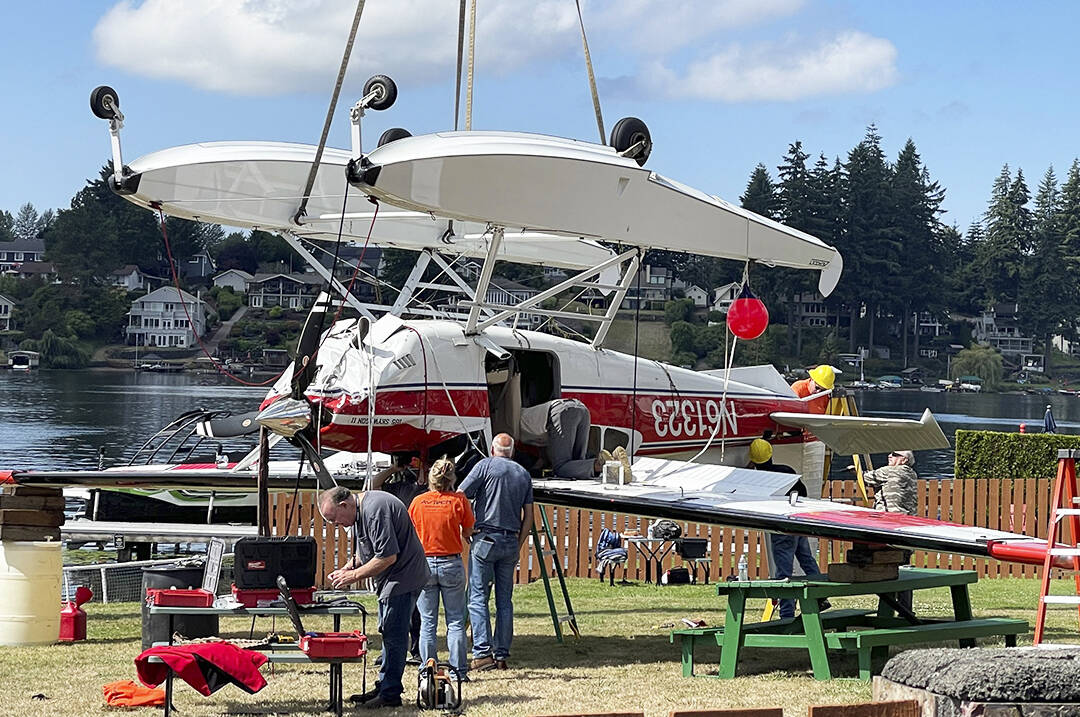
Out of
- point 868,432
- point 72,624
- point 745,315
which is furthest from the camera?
point 868,432

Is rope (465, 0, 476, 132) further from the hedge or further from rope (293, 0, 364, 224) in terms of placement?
the hedge

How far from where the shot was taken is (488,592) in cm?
1154

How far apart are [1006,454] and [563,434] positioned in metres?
13.5

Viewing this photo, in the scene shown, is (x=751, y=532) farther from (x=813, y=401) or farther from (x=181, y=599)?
(x=181, y=599)

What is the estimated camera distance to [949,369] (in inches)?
5876

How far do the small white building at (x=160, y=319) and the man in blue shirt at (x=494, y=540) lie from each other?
126914 millimetres

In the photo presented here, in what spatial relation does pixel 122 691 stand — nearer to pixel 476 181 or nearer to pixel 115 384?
pixel 476 181

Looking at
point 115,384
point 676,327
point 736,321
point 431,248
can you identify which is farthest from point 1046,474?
point 115,384

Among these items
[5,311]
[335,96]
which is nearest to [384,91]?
[335,96]

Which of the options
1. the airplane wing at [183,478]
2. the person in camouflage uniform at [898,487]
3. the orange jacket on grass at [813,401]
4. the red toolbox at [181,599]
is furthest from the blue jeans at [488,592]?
the orange jacket on grass at [813,401]

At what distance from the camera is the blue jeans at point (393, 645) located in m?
9.74

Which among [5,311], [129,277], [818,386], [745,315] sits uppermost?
[129,277]

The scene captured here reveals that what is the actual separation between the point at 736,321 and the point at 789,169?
136 m

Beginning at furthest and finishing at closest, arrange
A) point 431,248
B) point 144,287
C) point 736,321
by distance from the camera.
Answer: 1. point 144,287
2. point 431,248
3. point 736,321
